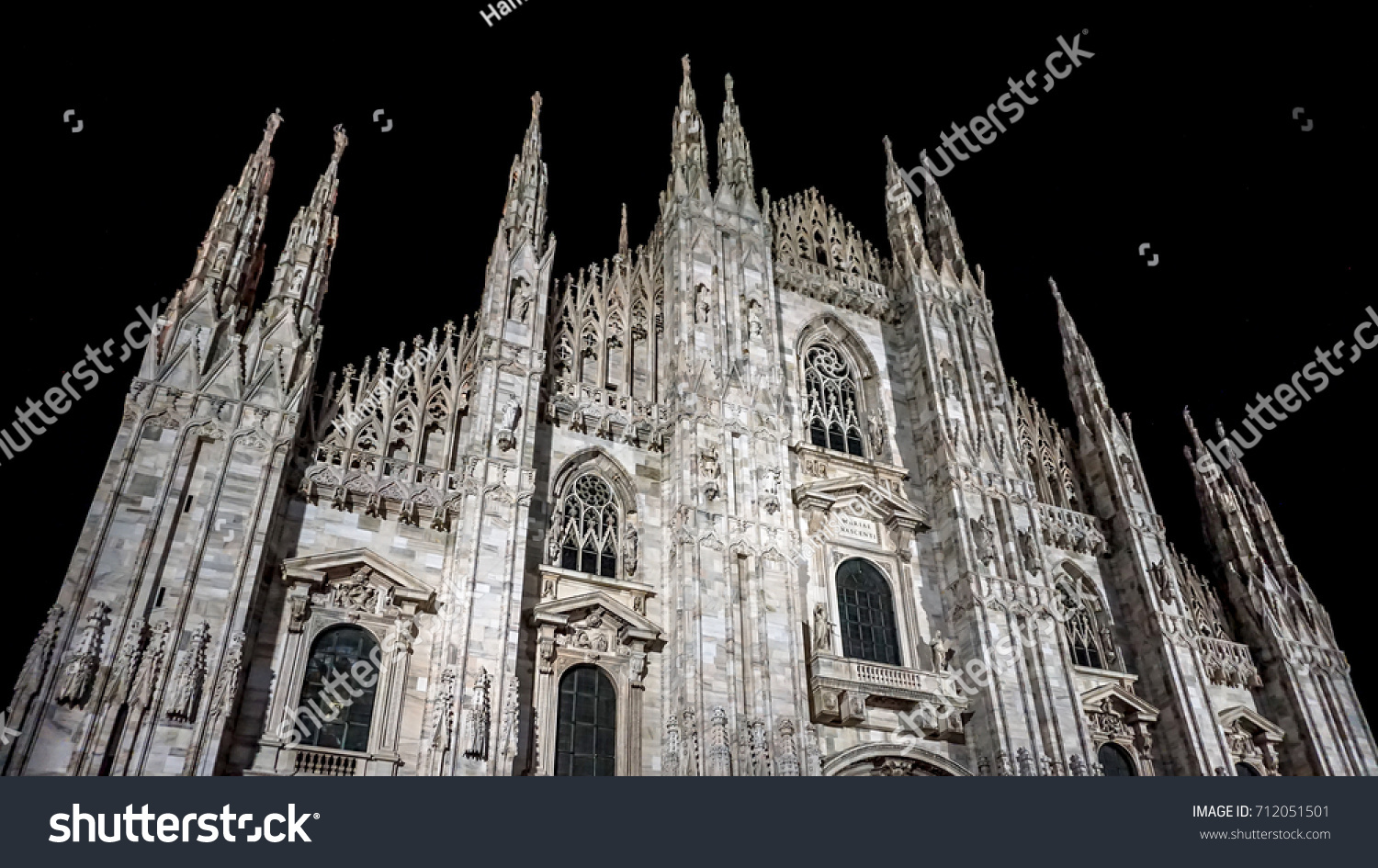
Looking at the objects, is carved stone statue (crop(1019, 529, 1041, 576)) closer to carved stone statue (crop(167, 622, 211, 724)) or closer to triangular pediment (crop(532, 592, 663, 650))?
triangular pediment (crop(532, 592, 663, 650))

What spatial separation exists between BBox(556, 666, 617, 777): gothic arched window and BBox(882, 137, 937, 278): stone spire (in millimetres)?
15414

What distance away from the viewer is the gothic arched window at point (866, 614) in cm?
2064

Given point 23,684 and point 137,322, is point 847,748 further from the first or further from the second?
point 137,322

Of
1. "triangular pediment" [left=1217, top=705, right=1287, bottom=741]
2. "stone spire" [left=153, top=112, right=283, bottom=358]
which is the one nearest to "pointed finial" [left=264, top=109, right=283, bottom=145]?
"stone spire" [left=153, top=112, right=283, bottom=358]

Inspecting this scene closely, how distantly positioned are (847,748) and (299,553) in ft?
35.3

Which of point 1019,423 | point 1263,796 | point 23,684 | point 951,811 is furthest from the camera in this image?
point 1019,423

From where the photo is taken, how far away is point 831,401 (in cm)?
2489

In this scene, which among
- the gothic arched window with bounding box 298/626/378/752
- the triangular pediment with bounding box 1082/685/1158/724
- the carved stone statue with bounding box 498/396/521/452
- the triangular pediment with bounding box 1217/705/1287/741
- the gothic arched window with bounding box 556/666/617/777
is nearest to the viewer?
A: the gothic arched window with bounding box 298/626/378/752

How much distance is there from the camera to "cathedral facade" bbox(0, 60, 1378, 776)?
15.2 meters

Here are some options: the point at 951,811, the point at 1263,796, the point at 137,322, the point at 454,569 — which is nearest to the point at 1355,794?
the point at 1263,796

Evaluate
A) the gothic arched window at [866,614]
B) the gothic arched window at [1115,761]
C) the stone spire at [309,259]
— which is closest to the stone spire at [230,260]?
the stone spire at [309,259]

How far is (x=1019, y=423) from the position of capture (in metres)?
27.0

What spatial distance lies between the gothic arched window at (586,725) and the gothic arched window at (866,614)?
213 inches

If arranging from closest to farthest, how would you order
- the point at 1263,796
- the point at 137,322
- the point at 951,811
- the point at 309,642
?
the point at 951,811 → the point at 1263,796 → the point at 309,642 → the point at 137,322
